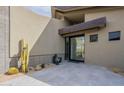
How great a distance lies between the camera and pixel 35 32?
10.0 m

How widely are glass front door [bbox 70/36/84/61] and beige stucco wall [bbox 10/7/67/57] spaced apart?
978 mm

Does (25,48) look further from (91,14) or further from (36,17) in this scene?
(91,14)

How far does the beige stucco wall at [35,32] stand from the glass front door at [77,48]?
3.21 feet

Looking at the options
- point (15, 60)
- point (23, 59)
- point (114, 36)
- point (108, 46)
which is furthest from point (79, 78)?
point (114, 36)

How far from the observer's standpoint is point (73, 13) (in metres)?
13.0

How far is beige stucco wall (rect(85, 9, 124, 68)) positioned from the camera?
9047 millimetres

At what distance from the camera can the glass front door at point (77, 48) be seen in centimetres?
1258

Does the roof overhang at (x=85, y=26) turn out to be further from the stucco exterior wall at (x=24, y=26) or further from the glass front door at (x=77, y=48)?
the stucco exterior wall at (x=24, y=26)

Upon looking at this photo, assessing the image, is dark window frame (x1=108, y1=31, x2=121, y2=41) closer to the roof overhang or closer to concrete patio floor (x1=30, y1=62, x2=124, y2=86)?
the roof overhang

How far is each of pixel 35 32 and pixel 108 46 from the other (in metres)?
5.05

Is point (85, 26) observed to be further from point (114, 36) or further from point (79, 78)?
point (79, 78)

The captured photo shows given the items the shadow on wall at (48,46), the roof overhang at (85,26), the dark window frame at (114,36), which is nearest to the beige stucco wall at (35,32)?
the shadow on wall at (48,46)

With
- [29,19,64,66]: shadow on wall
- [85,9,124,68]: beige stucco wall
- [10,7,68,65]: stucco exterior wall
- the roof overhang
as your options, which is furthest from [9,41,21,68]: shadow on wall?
[85,9,124,68]: beige stucco wall
